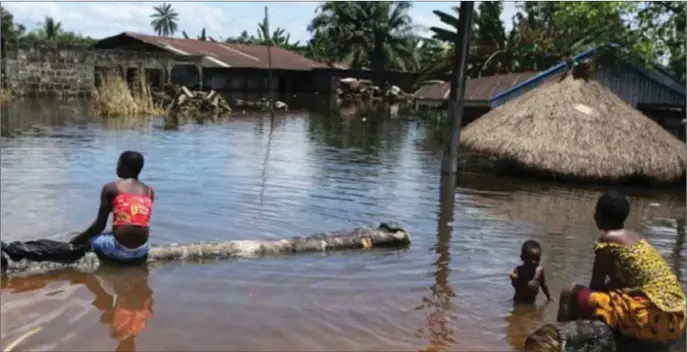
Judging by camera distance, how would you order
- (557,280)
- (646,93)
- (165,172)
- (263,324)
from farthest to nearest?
1. (646,93)
2. (165,172)
3. (557,280)
4. (263,324)

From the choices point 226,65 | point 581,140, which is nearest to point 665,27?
point 581,140

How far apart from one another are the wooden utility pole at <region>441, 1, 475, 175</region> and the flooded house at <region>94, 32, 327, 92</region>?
89.4 ft

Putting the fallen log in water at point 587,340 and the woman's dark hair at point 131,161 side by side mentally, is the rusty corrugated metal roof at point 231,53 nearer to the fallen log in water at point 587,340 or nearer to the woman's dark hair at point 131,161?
the woman's dark hair at point 131,161

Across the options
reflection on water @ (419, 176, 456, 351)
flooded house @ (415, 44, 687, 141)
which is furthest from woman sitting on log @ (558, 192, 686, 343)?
flooded house @ (415, 44, 687, 141)

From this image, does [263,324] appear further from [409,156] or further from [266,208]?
[409,156]

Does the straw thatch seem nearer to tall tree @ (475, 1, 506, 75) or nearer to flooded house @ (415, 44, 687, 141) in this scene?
flooded house @ (415, 44, 687, 141)

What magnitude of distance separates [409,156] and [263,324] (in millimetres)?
13536

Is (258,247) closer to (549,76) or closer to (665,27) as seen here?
(665,27)

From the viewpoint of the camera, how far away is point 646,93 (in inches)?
810

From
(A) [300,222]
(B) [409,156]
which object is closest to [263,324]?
(A) [300,222]

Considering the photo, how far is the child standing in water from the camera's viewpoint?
20.8ft

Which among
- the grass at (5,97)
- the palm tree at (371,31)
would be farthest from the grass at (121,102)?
the palm tree at (371,31)

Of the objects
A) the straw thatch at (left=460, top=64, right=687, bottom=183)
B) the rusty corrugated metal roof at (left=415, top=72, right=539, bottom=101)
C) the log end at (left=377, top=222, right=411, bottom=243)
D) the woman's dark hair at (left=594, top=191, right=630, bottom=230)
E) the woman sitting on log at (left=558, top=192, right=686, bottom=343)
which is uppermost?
the rusty corrugated metal roof at (left=415, top=72, right=539, bottom=101)

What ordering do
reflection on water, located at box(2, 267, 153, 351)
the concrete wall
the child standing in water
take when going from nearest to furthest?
reflection on water, located at box(2, 267, 153, 351) → the child standing in water → the concrete wall
